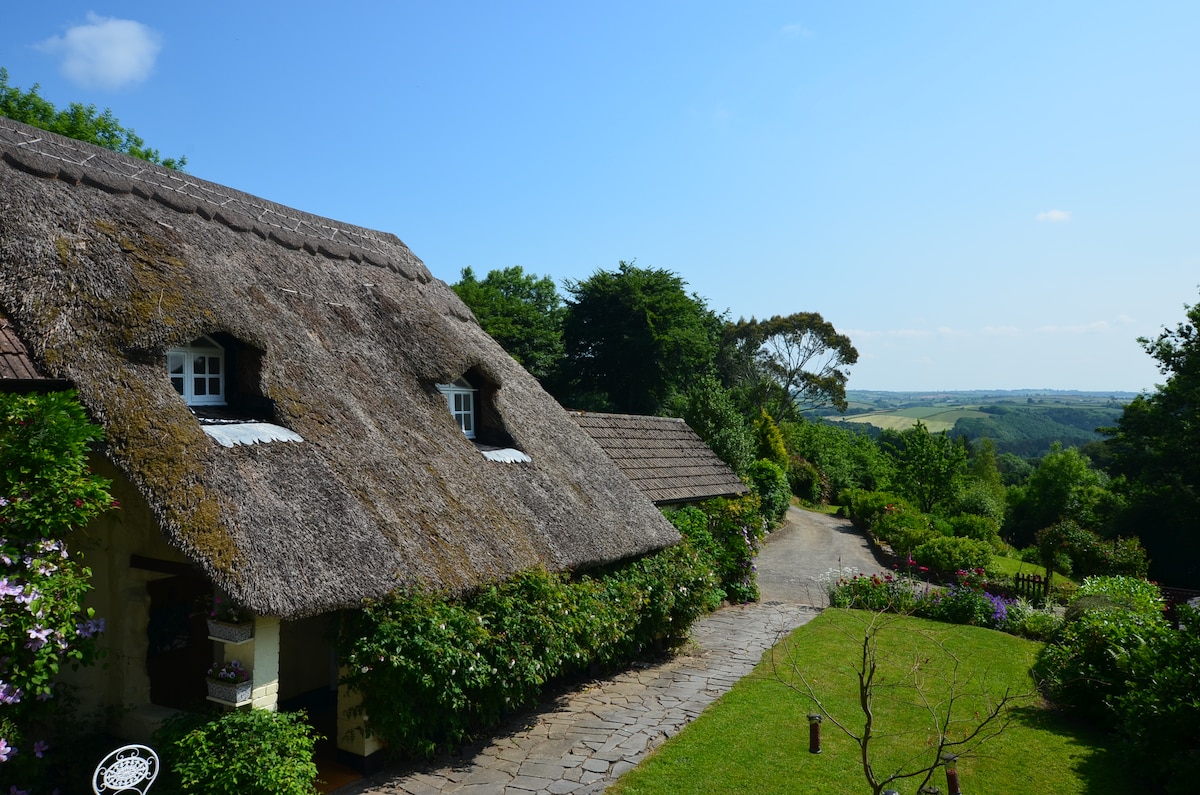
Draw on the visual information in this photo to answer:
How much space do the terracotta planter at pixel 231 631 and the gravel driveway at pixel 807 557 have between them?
13.6 metres

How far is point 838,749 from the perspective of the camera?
898cm

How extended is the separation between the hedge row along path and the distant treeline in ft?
345

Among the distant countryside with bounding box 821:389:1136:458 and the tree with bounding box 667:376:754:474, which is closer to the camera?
the tree with bounding box 667:376:754:474

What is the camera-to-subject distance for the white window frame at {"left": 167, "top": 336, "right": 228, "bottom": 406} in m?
8.11

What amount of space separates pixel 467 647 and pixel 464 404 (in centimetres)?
481

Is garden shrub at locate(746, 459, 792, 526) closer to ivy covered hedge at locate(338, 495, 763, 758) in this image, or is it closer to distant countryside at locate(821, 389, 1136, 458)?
ivy covered hedge at locate(338, 495, 763, 758)

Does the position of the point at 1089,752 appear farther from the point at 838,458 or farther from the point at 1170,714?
the point at 838,458

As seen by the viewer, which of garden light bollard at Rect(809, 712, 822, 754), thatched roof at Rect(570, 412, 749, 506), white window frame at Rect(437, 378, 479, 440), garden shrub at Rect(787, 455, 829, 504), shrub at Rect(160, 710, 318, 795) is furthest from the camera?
garden shrub at Rect(787, 455, 829, 504)

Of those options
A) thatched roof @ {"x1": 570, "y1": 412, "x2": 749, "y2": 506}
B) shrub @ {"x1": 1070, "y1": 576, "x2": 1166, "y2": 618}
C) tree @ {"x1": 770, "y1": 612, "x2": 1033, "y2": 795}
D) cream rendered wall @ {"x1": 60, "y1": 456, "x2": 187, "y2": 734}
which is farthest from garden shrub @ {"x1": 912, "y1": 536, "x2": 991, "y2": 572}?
cream rendered wall @ {"x1": 60, "y1": 456, "x2": 187, "y2": 734}

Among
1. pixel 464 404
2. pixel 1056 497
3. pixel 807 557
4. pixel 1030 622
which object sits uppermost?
pixel 464 404

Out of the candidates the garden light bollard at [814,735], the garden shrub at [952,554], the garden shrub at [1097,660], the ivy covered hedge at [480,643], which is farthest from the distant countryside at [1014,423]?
the garden light bollard at [814,735]

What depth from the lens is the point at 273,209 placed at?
484 inches

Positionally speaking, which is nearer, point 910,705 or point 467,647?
point 467,647

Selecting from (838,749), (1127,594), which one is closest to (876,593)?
(1127,594)
